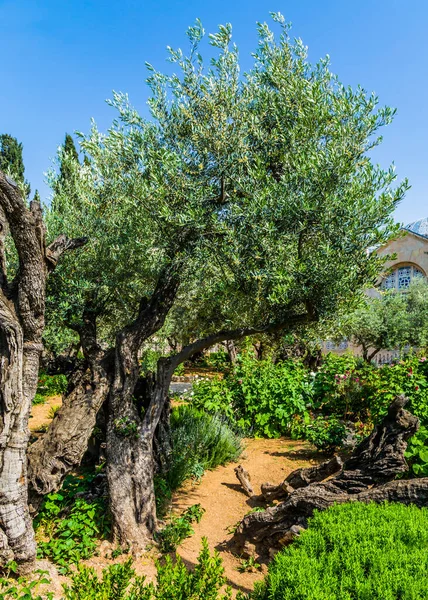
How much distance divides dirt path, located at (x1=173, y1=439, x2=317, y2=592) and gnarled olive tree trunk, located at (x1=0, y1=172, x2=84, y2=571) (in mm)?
2254

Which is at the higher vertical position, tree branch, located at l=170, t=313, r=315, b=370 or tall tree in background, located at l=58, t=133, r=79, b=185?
tall tree in background, located at l=58, t=133, r=79, b=185

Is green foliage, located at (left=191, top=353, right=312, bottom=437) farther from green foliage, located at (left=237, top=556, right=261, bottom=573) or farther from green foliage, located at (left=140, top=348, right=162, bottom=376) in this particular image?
green foliage, located at (left=237, top=556, right=261, bottom=573)

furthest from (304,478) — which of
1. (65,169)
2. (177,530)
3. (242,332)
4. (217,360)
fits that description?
(217,360)

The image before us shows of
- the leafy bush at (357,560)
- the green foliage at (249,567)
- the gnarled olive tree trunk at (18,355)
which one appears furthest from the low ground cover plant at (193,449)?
the leafy bush at (357,560)

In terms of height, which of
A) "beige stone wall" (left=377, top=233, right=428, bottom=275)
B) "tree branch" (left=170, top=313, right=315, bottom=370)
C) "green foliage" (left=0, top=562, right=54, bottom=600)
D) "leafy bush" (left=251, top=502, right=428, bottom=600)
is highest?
"beige stone wall" (left=377, top=233, right=428, bottom=275)

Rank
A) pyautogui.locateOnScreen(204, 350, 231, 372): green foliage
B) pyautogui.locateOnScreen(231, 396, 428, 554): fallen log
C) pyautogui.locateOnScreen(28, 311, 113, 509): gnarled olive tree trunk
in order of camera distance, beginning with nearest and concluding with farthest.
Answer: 1. pyautogui.locateOnScreen(231, 396, 428, 554): fallen log
2. pyautogui.locateOnScreen(28, 311, 113, 509): gnarled olive tree trunk
3. pyautogui.locateOnScreen(204, 350, 231, 372): green foliage

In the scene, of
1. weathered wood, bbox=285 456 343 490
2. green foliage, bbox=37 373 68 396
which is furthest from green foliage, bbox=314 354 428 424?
green foliage, bbox=37 373 68 396

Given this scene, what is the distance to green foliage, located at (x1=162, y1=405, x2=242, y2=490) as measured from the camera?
771cm

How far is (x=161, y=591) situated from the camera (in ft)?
11.5

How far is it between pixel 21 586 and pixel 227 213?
16.7 feet

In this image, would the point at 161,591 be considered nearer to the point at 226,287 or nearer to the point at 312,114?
the point at 226,287

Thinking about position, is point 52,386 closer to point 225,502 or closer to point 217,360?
point 225,502

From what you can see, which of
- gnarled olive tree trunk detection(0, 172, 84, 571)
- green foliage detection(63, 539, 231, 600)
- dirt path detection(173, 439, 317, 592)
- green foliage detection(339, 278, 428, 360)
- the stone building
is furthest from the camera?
the stone building

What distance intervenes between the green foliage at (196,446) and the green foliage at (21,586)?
3308mm
